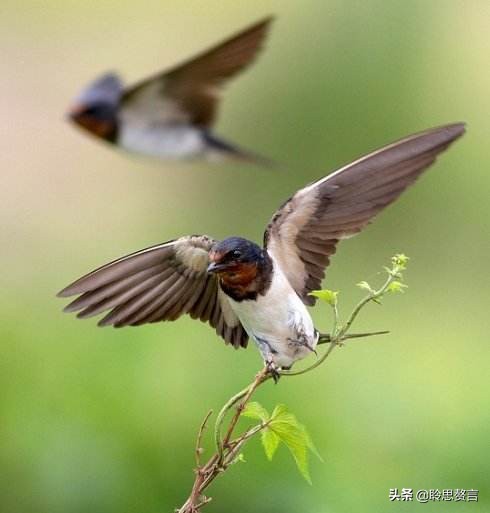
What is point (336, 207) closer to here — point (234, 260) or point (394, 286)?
point (234, 260)

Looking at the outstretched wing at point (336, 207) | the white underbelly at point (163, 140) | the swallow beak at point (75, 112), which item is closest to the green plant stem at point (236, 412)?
the outstretched wing at point (336, 207)

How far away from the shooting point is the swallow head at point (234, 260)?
8.73 feet

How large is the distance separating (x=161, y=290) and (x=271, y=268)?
21 centimetres

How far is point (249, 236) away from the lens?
7836 millimetres

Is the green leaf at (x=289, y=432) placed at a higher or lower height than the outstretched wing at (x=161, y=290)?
→ lower

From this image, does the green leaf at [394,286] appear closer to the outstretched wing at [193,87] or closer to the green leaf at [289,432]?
the green leaf at [289,432]

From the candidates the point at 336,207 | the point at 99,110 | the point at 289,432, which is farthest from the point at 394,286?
the point at 99,110

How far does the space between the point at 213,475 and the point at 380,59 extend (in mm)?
6194

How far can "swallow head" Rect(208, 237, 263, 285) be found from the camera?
2.66 meters

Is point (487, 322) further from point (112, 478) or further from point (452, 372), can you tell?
point (112, 478)

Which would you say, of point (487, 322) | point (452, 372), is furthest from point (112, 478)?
point (487, 322)

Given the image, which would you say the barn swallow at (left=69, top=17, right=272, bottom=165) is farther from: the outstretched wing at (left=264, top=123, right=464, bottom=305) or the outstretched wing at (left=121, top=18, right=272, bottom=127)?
the outstretched wing at (left=264, top=123, right=464, bottom=305)

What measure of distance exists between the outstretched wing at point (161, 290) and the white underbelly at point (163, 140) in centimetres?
334

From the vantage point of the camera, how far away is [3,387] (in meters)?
4.42
